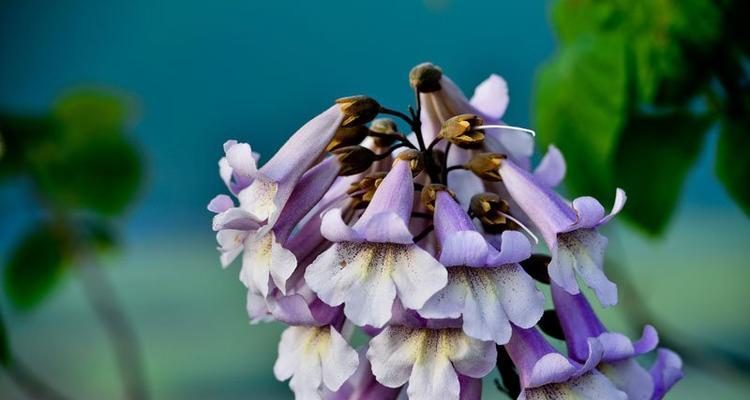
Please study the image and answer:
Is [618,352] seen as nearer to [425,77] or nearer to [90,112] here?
[425,77]

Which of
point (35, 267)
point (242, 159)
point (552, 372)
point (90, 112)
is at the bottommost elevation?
point (35, 267)

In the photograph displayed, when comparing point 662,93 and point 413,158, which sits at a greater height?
point 413,158

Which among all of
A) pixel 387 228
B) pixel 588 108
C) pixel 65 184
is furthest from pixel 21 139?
pixel 387 228

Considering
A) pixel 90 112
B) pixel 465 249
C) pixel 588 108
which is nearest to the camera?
pixel 465 249

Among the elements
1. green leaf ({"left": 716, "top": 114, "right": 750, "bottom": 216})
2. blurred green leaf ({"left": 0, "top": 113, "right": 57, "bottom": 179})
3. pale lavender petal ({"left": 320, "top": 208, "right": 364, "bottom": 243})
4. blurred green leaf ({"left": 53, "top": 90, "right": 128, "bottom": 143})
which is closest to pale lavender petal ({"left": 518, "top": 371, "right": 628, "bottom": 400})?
pale lavender petal ({"left": 320, "top": 208, "right": 364, "bottom": 243})

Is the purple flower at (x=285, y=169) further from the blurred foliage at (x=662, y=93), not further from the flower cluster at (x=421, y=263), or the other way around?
the blurred foliage at (x=662, y=93)

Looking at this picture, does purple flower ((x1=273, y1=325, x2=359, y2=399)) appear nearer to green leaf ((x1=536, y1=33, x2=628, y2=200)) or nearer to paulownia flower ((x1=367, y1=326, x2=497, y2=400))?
paulownia flower ((x1=367, y1=326, x2=497, y2=400))
